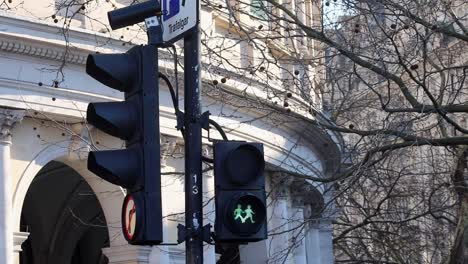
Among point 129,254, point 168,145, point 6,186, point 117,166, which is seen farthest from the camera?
point 168,145

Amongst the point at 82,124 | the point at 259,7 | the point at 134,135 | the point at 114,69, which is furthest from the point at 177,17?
the point at 82,124

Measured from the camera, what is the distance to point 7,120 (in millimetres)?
17516

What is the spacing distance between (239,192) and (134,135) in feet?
2.30

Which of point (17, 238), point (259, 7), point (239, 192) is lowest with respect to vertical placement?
point (239, 192)

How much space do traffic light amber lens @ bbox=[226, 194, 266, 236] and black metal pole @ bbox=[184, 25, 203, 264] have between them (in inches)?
14.6

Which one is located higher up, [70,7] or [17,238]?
[70,7]

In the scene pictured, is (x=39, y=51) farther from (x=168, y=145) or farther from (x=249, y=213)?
(x=249, y=213)

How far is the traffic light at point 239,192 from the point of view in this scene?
21.3ft

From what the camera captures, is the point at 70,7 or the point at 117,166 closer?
the point at 117,166

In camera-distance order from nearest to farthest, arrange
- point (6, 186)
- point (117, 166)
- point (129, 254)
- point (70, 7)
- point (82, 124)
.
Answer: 1. point (117, 166)
2. point (6, 186)
3. point (70, 7)
4. point (82, 124)
5. point (129, 254)

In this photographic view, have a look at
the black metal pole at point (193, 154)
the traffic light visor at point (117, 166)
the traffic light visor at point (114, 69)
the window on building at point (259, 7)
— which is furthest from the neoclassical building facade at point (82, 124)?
the traffic light visor at point (117, 166)

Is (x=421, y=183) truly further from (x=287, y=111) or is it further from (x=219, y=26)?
(x=287, y=111)

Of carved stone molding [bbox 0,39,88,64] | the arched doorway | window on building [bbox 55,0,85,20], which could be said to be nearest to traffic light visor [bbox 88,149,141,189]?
window on building [bbox 55,0,85,20]

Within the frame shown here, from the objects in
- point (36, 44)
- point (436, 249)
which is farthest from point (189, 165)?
point (436, 249)
